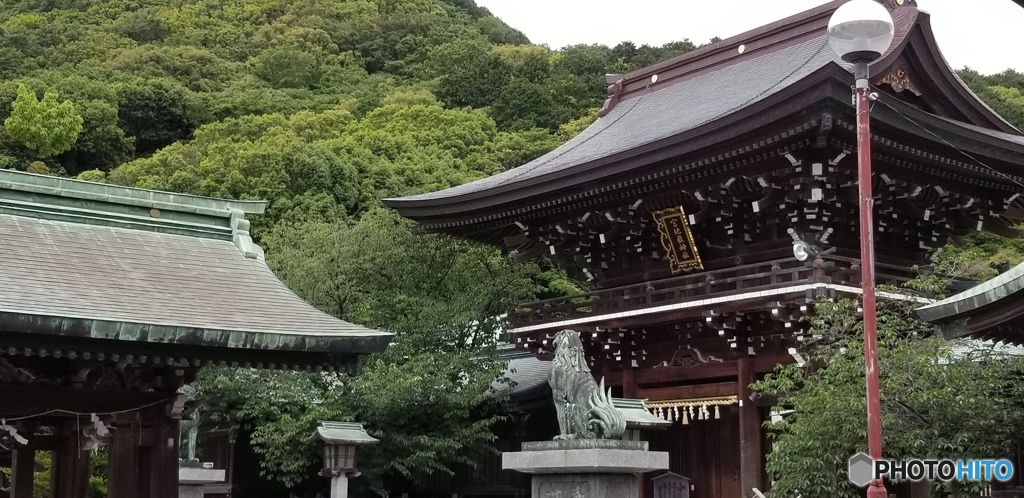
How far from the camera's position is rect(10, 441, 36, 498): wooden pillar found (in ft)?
43.5

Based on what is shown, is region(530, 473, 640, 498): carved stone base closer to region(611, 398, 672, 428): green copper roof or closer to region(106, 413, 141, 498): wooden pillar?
region(611, 398, 672, 428): green copper roof

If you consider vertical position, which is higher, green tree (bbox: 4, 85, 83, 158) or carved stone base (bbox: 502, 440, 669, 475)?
green tree (bbox: 4, 85, 83, 158)

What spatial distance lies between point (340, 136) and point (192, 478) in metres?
31.5

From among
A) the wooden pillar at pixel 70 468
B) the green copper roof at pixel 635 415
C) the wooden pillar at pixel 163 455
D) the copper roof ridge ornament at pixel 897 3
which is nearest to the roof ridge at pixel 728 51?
the copper roof ridge ornament at pixel 897 3

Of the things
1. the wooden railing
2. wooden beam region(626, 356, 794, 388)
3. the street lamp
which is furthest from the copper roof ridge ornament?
the street lamp

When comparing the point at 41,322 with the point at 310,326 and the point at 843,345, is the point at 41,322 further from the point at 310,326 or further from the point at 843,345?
the point at 843,345

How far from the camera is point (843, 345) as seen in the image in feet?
47.2

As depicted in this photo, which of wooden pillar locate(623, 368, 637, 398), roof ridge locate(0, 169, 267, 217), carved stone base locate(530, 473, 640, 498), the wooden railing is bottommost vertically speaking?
carved stone base locate(530, 473, 640, 498)

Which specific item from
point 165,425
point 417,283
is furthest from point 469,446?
point 165,425

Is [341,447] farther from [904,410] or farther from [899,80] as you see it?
[899,80]

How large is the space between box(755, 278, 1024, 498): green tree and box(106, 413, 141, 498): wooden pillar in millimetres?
7418

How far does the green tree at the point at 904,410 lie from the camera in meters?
12.1

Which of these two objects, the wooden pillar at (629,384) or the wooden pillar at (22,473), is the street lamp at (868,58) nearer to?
the wooden pillar at (22,473)

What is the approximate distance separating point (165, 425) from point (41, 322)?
2.62 m
